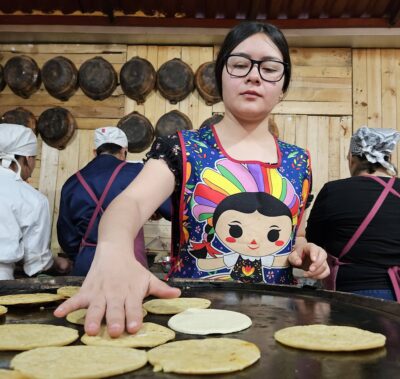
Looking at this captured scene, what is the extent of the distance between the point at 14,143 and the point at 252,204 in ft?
6.59

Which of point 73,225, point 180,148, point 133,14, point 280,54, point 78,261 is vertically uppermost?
point 133,14

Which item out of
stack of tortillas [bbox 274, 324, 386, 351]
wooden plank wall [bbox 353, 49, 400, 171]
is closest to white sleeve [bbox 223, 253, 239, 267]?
stack of tortillas [bbox 274, 324, 386, 351]

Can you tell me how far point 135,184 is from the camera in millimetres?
1286

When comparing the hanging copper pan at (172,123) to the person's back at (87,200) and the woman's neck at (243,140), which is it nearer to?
the person's back at (87,200)

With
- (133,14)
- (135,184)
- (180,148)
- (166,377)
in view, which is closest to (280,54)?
(180,148)

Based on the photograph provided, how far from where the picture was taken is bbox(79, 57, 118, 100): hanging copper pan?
4422 mm

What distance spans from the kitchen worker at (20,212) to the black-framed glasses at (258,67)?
67.1 inches

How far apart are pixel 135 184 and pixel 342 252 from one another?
1407mm

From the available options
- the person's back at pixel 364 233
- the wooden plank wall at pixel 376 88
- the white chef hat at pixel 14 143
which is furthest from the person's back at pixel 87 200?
the wooden plank wall at pixel 376 88

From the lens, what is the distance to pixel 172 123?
14.2ft

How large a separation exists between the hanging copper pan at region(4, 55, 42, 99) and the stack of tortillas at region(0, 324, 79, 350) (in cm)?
387

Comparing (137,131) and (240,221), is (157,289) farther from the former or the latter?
(137,131)

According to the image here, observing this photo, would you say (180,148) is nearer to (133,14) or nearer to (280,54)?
(280,54)

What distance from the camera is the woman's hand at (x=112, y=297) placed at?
87 centimetres
